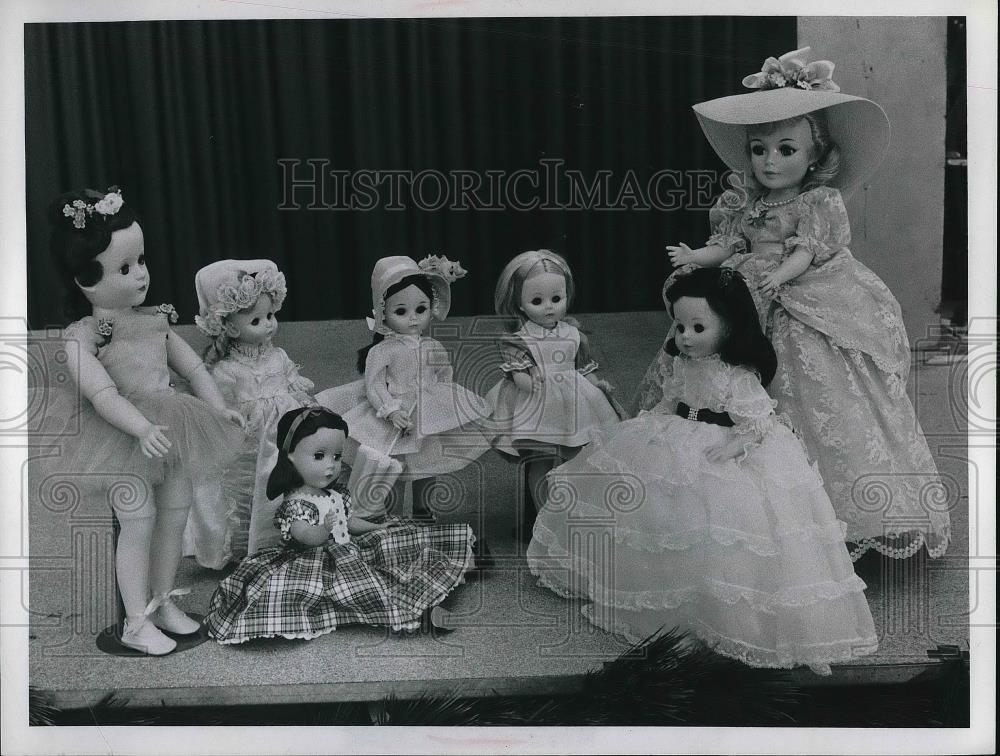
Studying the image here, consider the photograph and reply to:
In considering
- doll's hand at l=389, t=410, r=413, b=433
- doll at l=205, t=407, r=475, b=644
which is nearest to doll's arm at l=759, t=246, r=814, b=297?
doll's hand at l=389, t=410, r=413, b=433

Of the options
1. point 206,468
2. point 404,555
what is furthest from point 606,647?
point 206,468

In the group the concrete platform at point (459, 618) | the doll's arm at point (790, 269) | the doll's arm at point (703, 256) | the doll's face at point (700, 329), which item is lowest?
the concrete platform at point (459, 618)

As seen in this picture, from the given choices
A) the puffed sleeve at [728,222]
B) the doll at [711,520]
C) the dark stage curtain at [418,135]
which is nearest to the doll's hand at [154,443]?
the dark stage curtain at [418,135]

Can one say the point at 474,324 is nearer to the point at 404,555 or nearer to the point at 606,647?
the point at 404,555

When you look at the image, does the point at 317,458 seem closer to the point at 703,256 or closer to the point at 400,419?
the point at 400,419

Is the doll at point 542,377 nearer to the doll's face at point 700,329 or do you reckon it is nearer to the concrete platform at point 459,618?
the concrete platform at point 459,618

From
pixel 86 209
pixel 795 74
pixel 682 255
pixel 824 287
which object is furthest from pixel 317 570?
pixel 795 74

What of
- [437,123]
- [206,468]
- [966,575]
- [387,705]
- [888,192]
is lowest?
[387,705]

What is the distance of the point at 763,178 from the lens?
2.71m

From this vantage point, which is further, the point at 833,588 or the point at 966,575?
the point at 966,575

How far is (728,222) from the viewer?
9.00ft

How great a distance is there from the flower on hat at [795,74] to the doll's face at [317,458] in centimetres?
149

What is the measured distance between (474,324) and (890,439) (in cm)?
117

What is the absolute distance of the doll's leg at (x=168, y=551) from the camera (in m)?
2.67
